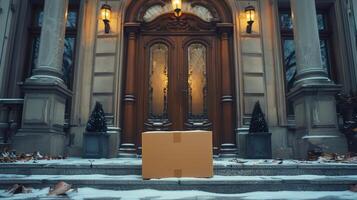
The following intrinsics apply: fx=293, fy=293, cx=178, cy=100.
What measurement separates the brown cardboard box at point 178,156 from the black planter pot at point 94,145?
356cm

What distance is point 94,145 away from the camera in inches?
273

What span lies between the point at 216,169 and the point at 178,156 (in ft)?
2.48

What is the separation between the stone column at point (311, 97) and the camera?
6066mm

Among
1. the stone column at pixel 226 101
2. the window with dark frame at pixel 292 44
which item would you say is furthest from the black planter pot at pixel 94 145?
the window with dark frame at pixel 292 44

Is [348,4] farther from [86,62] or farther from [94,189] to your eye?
[94,189]

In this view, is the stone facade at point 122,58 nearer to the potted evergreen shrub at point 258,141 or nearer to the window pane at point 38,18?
the window pane at point 38,18

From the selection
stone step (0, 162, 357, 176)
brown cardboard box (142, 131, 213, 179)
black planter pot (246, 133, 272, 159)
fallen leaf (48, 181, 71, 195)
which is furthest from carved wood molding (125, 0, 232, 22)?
fallen leaf (48, 181, 71, 195)

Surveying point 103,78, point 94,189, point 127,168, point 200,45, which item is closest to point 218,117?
point 200,45

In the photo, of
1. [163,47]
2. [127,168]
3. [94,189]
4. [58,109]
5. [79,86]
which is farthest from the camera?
[163,47]

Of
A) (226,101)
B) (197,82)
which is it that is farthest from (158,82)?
(226,101)

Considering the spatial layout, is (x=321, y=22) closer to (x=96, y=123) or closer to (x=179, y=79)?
(x=179, y=79)

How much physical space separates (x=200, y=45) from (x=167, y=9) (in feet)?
5.02

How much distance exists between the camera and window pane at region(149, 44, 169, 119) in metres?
8.62

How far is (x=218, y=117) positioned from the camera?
855cm
